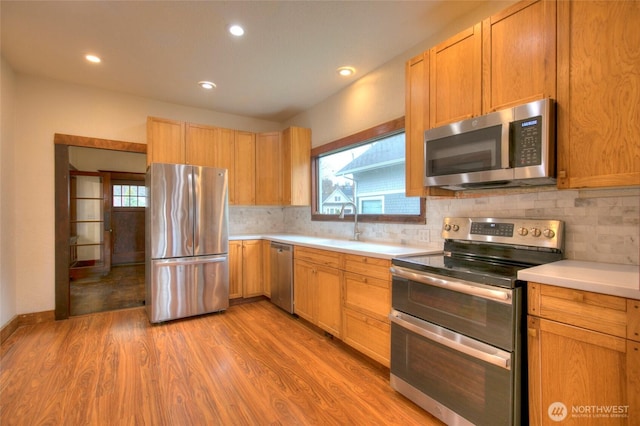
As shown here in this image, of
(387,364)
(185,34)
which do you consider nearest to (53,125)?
(185,34)

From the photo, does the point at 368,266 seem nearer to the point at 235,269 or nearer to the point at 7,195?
the point at 235,269

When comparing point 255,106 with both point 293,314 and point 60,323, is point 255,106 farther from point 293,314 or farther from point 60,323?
point 60,323

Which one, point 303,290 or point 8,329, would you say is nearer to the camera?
point 8,329

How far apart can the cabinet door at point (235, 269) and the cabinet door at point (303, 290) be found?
97 cm

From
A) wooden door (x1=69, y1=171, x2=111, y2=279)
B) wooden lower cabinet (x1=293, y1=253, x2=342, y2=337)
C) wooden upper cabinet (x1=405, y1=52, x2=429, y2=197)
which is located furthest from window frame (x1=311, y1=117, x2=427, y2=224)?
wooden door (x1=69, y1=171, x2=111, y2=279)

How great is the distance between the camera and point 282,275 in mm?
3535

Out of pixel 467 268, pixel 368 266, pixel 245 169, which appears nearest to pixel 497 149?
pixel 467 268

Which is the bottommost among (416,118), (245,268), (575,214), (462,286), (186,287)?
(186,287)

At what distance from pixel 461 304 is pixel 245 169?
3.42 m

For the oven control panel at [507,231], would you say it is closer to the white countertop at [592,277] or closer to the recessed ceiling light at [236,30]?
the white countertop at [592,277]

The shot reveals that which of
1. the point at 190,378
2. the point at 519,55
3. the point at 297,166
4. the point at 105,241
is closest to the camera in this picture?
the point at 519,55

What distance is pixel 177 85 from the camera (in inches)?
134

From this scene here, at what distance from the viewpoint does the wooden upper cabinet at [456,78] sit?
1848 millimetres

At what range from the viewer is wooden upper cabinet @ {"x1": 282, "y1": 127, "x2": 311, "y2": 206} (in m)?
4.04
